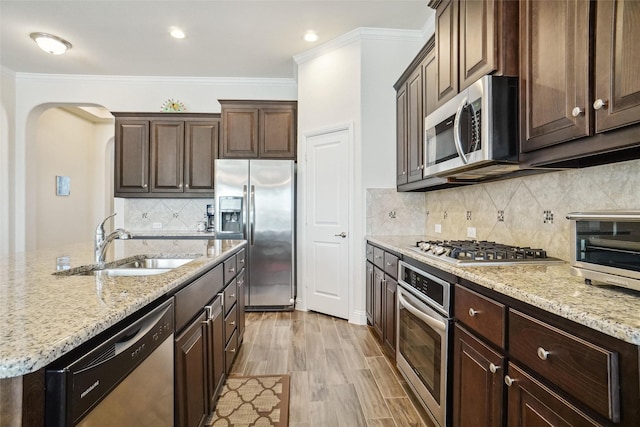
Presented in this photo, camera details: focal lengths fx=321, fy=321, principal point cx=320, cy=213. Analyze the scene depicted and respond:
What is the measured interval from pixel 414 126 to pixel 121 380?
2.71 m

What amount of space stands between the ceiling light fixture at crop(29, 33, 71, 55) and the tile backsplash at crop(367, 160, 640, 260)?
12.5 feet

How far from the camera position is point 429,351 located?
1722mm

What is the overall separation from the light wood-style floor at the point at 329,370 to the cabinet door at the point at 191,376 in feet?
1.85

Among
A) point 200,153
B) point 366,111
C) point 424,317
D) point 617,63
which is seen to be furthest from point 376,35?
point 424,317

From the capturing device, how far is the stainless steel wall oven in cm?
153

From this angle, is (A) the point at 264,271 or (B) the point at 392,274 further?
(A) the point at 264,271

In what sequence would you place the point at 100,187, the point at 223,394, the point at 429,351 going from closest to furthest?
the point at 429,351, the point at 223,394, the point at 100,187

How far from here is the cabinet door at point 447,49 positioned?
1919 millimetres

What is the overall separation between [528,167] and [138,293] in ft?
5.54

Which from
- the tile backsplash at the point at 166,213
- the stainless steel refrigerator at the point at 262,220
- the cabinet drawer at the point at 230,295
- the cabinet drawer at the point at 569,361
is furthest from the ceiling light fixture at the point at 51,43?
the cabinet drawer at the point at 569,361

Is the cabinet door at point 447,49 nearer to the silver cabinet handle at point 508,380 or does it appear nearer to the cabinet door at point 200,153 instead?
the silver cabinet handle at point 508,380

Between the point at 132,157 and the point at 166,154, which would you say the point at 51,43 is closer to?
the point at 132,157

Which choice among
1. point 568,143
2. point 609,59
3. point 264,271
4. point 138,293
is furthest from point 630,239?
point 264,271

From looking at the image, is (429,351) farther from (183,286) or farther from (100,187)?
(100,187)
